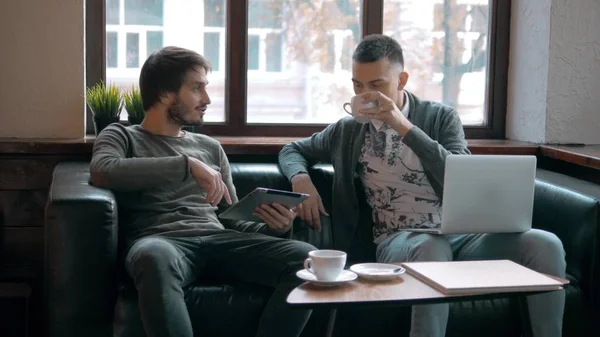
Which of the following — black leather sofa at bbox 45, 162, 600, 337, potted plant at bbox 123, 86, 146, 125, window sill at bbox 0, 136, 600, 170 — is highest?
potted plant at bbox 123, 86, 146, 125

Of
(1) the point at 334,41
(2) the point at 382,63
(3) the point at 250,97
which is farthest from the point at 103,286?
(1) the point at 334,41

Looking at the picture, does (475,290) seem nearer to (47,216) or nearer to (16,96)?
(47,216)

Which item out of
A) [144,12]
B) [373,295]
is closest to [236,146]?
[144,12]

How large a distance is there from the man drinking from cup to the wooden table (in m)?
0.33

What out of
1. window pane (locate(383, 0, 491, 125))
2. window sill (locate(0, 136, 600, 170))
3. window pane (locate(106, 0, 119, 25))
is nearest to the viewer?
window sill (locate(0, 136, 600, 170))

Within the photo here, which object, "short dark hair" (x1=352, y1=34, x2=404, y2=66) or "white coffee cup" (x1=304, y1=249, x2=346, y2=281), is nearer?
"white coffee cup" (x1=304, y1=249, x2=346, y2=281)

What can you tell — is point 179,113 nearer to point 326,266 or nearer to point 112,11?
point 112,11

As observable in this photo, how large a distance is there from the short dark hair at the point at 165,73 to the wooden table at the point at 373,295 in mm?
1023

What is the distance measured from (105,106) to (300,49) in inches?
34.3

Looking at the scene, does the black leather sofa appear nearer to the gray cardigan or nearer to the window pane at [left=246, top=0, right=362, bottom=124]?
the gray cardigan

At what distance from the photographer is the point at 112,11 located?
128 inches

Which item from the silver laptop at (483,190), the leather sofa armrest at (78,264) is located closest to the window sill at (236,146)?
the leather sofa armrest at (78,264)

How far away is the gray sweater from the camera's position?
241cm

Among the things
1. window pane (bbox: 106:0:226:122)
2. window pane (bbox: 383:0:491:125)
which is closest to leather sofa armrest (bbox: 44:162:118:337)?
window pane (bbox: 106:0:226:122)
